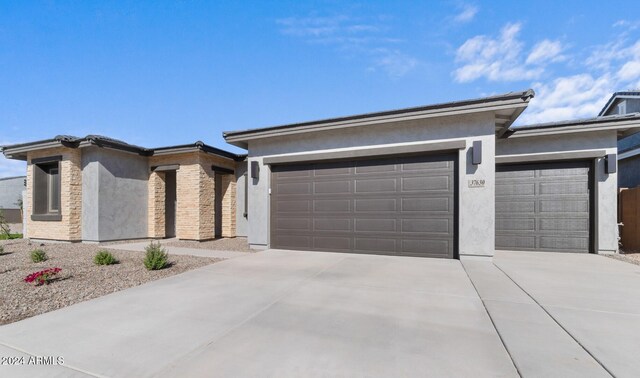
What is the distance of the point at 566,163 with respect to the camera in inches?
300

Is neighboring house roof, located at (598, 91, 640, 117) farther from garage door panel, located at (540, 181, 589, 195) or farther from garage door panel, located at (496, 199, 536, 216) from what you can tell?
garage door panel, located at (496, 199, 536, 216)

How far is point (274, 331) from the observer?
2.88 m

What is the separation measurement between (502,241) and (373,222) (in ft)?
13.4

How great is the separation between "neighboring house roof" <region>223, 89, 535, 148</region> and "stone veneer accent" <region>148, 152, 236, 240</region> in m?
2.82

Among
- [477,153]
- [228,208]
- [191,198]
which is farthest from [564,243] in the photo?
[191,198]

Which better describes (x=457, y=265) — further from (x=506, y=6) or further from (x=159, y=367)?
(x=506, y=6)

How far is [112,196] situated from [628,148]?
19941 millimetres

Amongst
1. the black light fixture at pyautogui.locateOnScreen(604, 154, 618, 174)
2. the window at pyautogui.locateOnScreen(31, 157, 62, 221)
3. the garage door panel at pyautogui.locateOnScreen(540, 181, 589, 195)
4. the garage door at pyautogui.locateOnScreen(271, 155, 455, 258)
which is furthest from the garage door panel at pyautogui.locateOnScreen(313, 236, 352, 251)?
the window at pyautogui.locateOnScreen(31, 157, 62, 221)

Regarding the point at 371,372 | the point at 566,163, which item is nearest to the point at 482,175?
the point at 566,163

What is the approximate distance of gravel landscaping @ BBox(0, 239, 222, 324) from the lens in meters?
3.75

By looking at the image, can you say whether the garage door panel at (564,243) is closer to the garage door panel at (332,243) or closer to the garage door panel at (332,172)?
the garage door panel at (332,243)

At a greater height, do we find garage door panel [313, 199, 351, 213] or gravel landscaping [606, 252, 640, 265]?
garage door panel [313, 199, 351, 213]

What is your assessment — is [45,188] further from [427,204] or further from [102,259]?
[427,204]

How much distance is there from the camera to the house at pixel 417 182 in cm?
647
